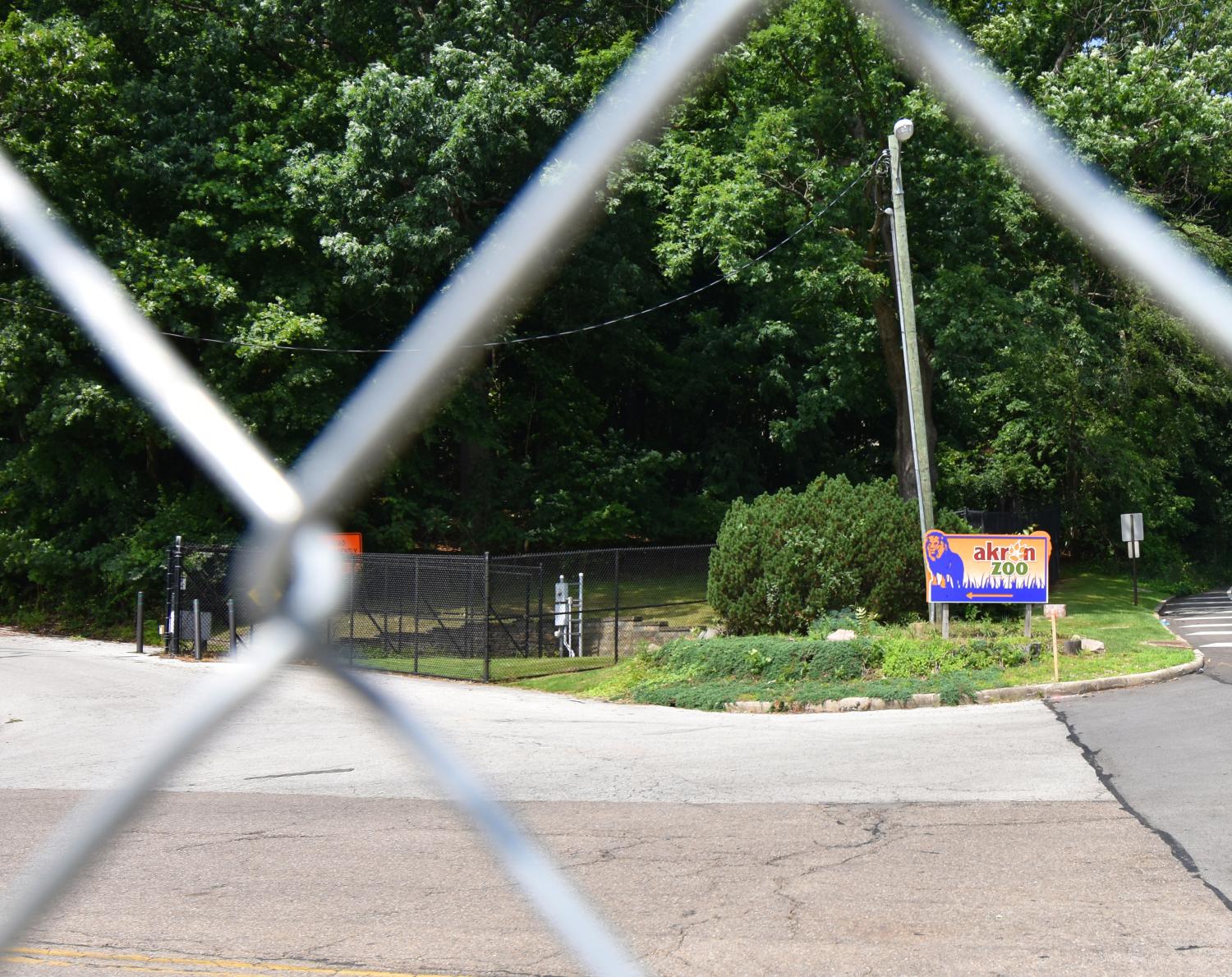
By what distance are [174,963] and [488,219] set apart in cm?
2235

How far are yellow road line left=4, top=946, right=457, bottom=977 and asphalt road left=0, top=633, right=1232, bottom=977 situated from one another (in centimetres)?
1

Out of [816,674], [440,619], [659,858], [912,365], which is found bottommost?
[659,858]

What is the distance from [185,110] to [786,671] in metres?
19.1

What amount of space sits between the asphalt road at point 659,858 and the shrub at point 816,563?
5670mm

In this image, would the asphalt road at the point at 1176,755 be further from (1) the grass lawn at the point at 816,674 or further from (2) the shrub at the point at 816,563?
(2) the shrub at the point at 816,563

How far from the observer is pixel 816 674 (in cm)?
1492

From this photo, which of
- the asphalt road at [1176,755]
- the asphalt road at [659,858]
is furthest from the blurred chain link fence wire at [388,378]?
the asphalt road at [1176,755]

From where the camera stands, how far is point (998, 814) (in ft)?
25.7

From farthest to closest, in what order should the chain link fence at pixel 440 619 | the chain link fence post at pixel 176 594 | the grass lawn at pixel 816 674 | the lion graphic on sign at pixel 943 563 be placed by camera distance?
the chain link fence post at pixel 176 594 < the chain link fence at pixel 440 619 < the lion graphic on sign at pixel 943 563 < the grass lawn at pixel 816 674

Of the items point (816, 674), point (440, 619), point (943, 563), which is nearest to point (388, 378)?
point (816, 674)

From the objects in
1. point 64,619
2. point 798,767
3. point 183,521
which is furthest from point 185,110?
point 798,767

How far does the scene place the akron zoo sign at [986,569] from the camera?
53.3 ft

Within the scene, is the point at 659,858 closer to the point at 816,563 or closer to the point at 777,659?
the point at 777,659

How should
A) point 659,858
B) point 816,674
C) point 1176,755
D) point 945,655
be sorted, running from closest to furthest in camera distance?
point 659,858, point 1176,755, point 816,674, point 945,655
